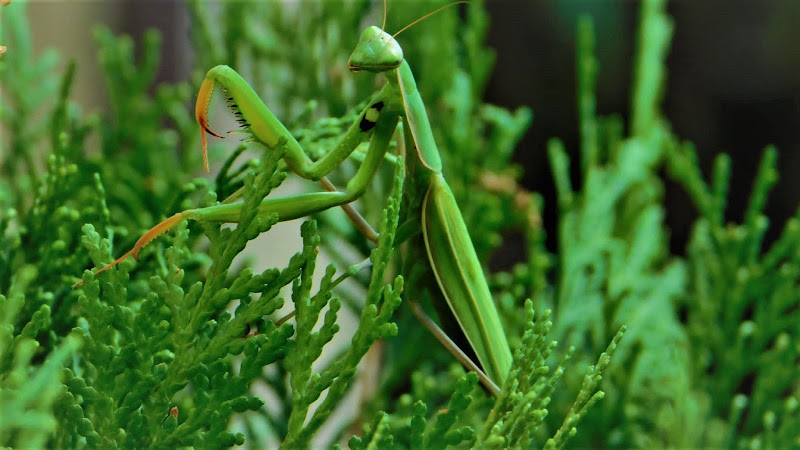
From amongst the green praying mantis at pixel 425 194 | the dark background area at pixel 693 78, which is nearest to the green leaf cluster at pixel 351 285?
the green praying mantis at pixel 425 194

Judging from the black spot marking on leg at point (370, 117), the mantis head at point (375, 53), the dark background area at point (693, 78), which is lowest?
the dark background area at point (693, 78)

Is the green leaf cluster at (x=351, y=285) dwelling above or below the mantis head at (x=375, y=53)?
below

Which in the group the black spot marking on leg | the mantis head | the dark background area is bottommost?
the dark background area

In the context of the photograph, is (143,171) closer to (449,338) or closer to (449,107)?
(449,107)

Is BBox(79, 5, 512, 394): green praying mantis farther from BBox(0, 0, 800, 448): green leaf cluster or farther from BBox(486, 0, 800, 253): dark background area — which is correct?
BBox(486, 0, 800, 253): dark background area

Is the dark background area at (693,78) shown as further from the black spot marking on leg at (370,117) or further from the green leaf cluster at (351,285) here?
the black spot marking on leg at (370,117)

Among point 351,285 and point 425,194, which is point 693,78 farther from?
point 425,194

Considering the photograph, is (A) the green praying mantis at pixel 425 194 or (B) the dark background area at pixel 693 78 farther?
(B) the dark background area at pixel 693 78

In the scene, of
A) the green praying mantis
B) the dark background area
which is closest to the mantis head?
the green praying mantis

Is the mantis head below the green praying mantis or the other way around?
the other way around
